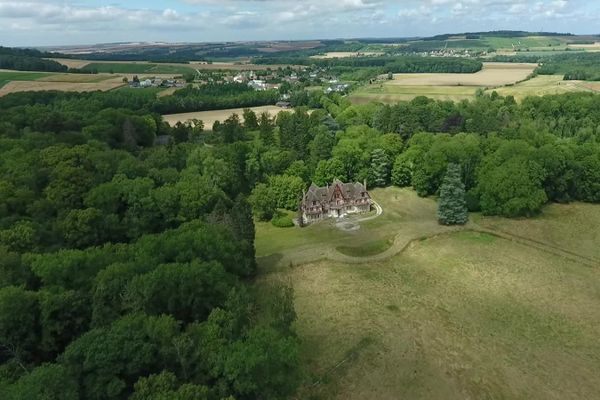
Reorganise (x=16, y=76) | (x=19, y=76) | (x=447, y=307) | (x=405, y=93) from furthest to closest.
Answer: (x=405, y=93) → (x=19, y=76) → (x=16, y=76) → (x=447, y=307)

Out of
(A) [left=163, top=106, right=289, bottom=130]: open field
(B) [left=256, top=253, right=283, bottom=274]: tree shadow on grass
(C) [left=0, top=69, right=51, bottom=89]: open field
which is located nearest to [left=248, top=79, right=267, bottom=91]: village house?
(A) [left=163, top=106, right=289, bottom=130]: open field

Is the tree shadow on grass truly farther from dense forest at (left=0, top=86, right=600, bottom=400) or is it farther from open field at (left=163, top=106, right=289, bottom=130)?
open field at (left=163, top=106, right=289, bottom=130)

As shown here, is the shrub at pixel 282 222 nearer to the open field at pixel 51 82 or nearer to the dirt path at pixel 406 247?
the dirt path at pixel 406 247

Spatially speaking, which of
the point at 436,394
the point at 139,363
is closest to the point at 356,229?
the point at 436,394

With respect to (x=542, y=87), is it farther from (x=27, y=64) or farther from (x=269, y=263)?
(x=27, y=64)

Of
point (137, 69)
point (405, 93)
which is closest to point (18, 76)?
point (137, 69)

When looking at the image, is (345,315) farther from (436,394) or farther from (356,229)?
(356,229)

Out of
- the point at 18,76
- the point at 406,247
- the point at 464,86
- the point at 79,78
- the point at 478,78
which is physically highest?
the point at 18,76
